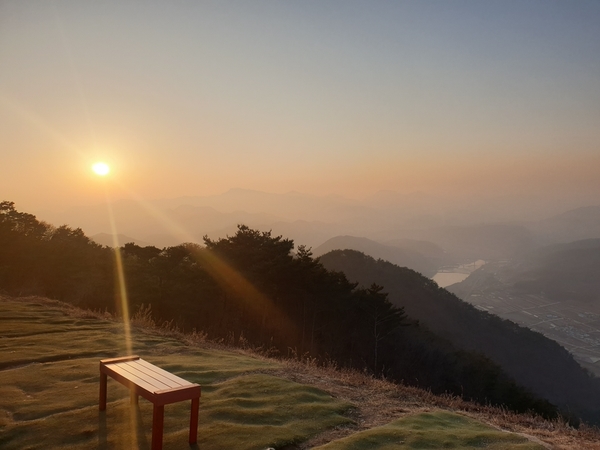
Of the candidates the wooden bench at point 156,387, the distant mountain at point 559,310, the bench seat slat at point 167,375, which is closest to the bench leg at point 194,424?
the wooden bench at point 156,387

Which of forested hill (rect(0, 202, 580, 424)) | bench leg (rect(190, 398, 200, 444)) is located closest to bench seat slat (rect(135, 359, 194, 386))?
bench leg (rect(190, 398, 200, 444))

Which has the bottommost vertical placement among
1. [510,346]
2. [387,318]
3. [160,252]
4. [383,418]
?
[510,346]

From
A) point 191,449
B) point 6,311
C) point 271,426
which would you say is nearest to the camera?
point 191,449

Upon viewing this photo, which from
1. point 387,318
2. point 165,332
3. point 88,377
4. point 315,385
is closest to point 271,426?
point 315,385

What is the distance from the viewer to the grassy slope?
17.8 feet

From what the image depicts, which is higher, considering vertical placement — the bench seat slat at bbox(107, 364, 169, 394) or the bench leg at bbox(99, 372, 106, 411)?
the bench seat slat at bbox(107, 364, 169, 394)

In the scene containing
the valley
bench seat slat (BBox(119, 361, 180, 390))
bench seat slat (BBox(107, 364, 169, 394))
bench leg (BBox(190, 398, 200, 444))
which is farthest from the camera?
the valley

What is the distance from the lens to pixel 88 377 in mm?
8070

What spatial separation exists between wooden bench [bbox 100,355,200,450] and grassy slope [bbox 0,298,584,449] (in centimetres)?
61

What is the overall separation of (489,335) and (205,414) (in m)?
83.1

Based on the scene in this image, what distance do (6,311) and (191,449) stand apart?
1242cm

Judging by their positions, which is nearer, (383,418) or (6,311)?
(383,418)

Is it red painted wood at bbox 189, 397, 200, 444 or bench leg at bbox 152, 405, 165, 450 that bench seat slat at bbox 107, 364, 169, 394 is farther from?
red painted wood at bbox 189, 397, 200, 444

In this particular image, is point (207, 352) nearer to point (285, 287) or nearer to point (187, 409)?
point (187, 409)
